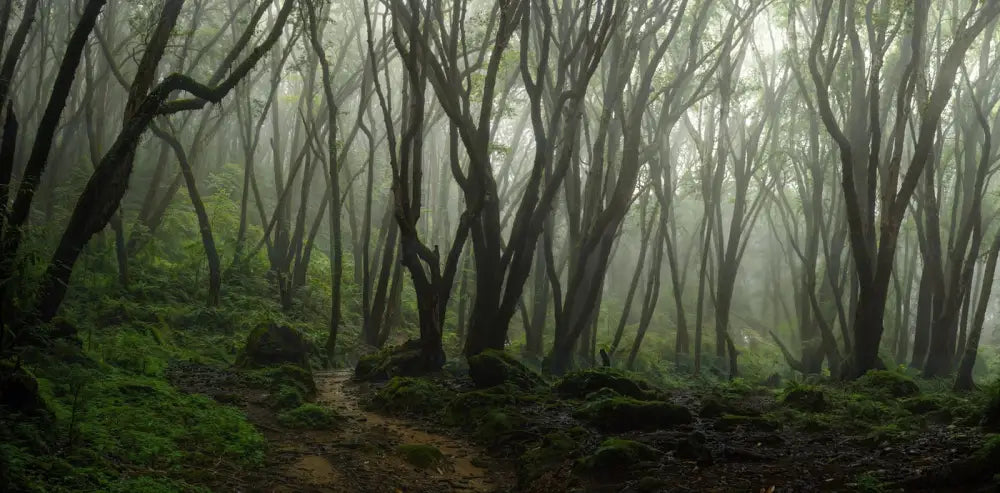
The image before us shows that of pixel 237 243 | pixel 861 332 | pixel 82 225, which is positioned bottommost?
pixel 861 332

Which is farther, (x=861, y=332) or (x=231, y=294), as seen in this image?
(x=231, y=294)

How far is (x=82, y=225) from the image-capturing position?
22.2 ft

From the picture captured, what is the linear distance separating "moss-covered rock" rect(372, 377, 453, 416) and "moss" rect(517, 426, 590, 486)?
7.10ft

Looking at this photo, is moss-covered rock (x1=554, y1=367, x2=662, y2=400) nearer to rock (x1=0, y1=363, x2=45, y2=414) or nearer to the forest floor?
the forest floor

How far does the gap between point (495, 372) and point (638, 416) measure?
2541 millimetres

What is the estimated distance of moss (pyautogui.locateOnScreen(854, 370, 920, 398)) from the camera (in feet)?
27.6

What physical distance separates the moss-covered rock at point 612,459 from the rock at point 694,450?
0.22m

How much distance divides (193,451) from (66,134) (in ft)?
51.0

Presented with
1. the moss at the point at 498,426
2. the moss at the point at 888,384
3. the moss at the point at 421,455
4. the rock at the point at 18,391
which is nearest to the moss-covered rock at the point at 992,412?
the moss at the point at 888,384

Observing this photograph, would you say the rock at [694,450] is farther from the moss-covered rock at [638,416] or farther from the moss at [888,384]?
the moss at [888,384]

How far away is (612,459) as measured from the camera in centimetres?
559

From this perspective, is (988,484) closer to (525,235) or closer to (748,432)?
(748,432)

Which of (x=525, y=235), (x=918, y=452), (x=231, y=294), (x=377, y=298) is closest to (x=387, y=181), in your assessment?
(x=231, y=294)

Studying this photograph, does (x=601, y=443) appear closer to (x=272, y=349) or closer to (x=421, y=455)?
(x=421, y=455)
